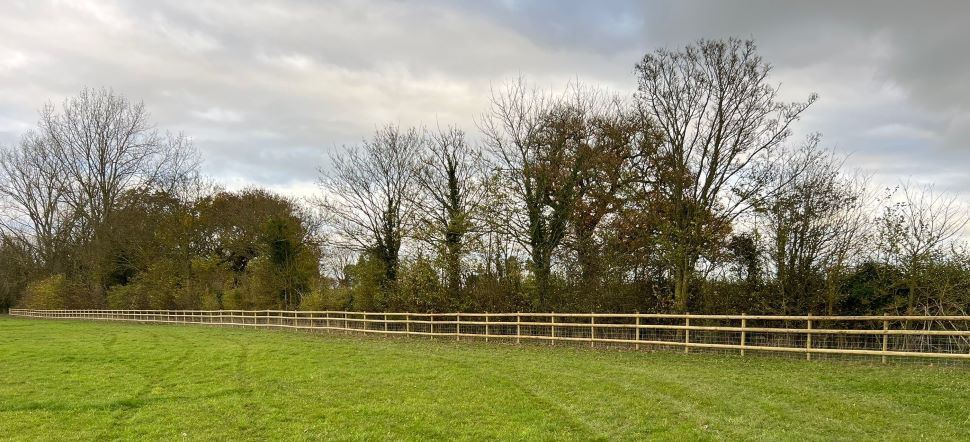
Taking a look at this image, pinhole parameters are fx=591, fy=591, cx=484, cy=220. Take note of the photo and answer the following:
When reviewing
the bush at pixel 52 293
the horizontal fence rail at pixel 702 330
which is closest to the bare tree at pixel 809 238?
the horizontal fence rail at pixel 702 330

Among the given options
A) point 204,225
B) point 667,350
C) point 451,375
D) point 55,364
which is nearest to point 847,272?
point 667,350

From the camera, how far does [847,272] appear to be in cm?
1777

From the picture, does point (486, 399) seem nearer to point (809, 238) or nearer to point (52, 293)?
point (809, 238)

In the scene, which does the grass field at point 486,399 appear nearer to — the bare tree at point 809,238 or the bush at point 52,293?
the bare tree at point 809,238

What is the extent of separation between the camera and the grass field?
7.00 meters

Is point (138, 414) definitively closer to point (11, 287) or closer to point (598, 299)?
point (598, 299)

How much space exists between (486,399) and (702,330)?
27.0 ft

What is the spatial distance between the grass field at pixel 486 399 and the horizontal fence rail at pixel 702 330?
0.69 m

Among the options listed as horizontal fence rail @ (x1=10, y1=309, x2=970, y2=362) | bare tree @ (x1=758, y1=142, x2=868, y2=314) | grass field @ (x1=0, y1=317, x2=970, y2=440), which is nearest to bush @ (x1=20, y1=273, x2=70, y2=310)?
horizontal fence rail @ (x1=10, y1=309, x2=970, y2=362)

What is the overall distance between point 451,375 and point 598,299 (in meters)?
10.4

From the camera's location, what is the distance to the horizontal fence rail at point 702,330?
38.7 ft

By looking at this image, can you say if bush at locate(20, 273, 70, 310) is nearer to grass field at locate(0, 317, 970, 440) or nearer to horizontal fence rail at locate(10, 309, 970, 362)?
horizontal fence rail at locate(10, 309, 970, 362)

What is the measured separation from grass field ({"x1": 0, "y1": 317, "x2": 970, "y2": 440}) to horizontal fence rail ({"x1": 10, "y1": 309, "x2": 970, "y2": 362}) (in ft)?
2.28

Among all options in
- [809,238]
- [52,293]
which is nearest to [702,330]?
[809,238]
